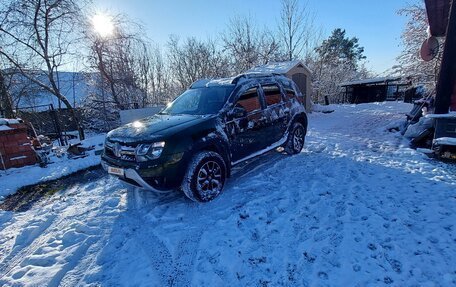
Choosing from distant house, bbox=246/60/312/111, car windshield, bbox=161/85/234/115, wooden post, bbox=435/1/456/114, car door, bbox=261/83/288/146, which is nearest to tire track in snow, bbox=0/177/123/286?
car windshield, bbox=161/85/234/115

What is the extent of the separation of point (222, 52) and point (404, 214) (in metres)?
24.2

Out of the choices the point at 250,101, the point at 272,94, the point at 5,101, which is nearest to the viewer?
the point at 250,101

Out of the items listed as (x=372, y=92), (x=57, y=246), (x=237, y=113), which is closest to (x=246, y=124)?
(x=237, y=113)

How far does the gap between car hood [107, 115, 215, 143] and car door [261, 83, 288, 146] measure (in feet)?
5.01

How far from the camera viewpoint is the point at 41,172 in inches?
232

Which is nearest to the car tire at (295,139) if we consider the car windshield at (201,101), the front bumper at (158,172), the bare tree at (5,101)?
the car windshield at (201,101)

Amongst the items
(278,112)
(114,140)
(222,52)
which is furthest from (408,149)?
(222,52)

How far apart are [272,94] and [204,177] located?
2.59 m

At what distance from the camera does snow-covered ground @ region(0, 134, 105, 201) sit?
5.20 m

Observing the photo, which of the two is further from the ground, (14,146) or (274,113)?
(274,113)

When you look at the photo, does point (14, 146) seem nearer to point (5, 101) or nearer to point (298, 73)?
point (5, 101)

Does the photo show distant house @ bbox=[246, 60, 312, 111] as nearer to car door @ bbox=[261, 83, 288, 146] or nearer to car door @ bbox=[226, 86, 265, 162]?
car door @ bbox=[261, 83, 288, 146]

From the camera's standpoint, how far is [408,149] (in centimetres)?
607

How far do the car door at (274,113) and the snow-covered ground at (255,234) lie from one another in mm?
943
